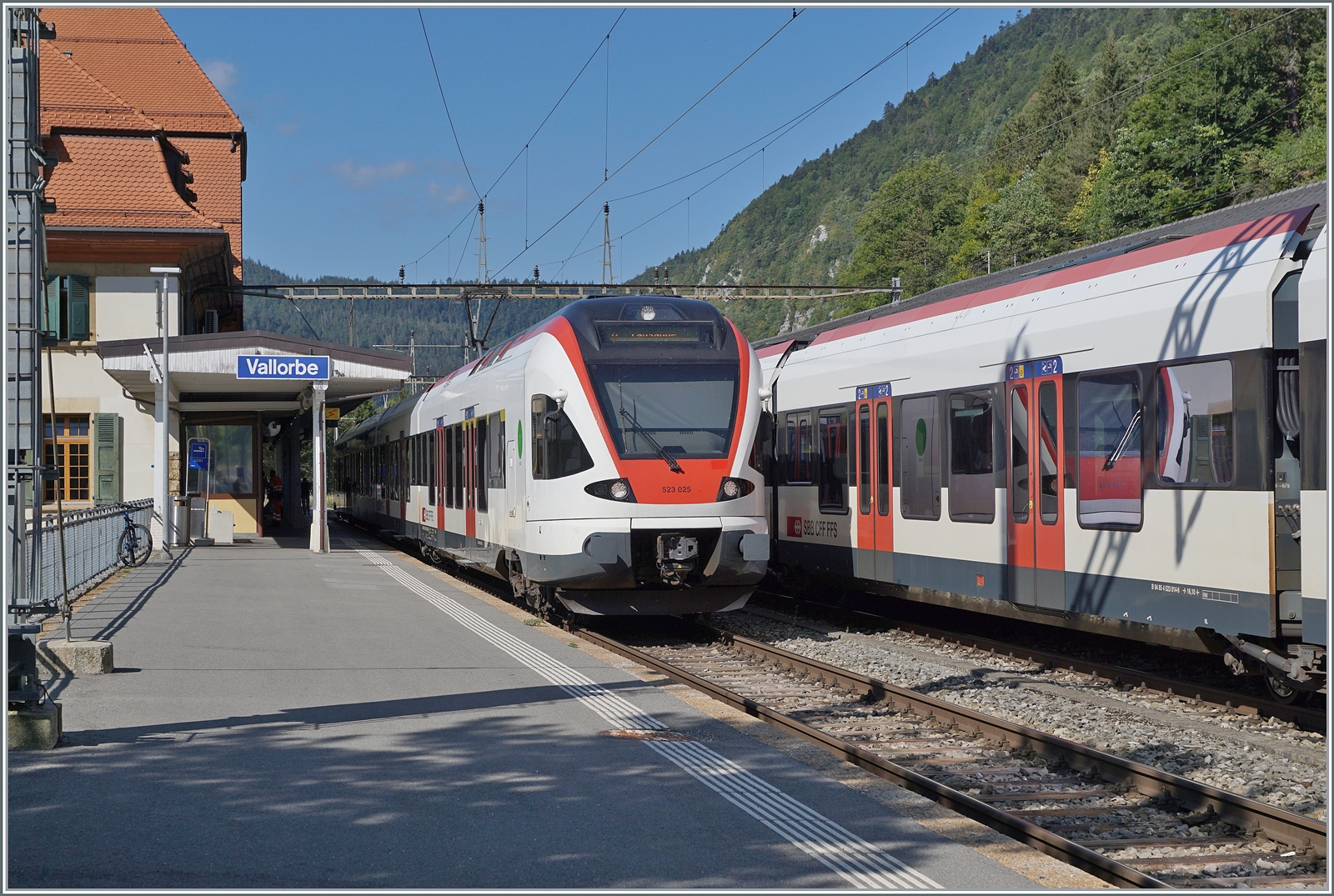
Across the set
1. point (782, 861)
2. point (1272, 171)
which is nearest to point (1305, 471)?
point (782, 861)

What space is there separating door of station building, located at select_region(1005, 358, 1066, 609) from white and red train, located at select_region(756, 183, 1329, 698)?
0.02 m

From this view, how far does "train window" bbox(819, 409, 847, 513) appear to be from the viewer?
15.6 metres

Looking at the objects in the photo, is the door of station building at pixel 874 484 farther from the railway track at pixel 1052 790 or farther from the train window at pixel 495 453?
the train window at pixel 495 453

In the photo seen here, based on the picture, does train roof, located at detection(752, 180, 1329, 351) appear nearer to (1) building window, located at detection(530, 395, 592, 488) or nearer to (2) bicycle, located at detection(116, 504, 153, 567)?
(1) building window, located at detection(530, 395, 592, 488)

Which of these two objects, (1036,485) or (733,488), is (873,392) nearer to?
(733,488)

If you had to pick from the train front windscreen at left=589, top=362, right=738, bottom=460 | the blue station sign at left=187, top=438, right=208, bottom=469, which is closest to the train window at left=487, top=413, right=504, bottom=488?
the train front windscreen at left=589, top=362, right=738, bottom=460

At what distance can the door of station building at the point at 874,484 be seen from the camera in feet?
47.6

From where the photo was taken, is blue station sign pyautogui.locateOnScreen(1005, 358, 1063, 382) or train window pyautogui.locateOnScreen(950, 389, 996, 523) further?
train window pyautogui.locateOnScreen(950, 389, 996, 523)

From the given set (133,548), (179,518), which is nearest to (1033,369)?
(133,548)

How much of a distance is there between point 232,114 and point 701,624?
34.6 meters

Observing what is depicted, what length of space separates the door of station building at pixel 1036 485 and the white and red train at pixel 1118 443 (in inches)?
0.9

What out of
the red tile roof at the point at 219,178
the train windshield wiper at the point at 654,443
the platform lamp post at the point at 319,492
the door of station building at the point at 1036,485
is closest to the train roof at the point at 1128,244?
the door of station building at the point at 1036,485

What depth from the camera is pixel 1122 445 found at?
34.4ft

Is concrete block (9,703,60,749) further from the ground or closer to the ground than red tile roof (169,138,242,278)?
closer to the ground
